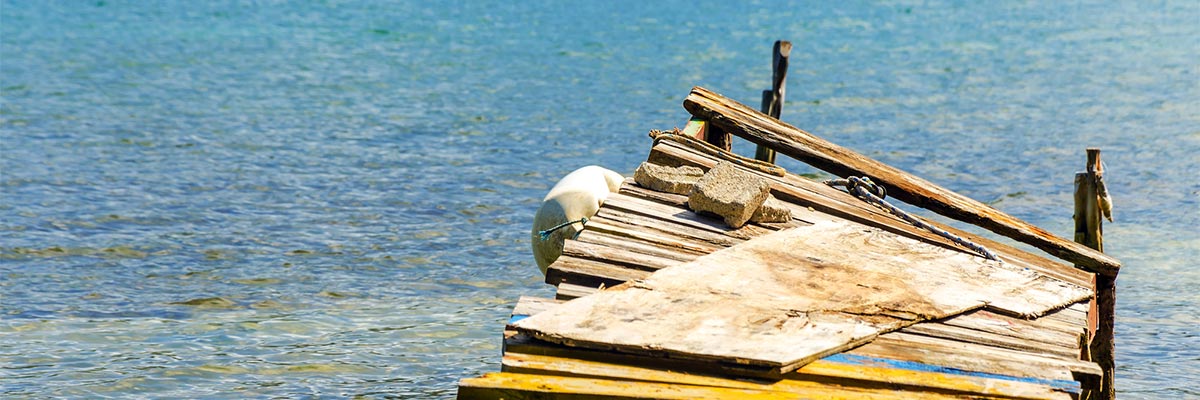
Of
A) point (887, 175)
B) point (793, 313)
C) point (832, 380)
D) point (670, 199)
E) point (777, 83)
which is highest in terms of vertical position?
point (777, 83)

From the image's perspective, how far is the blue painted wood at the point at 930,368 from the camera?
16.1 feet

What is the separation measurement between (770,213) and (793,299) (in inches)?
59.0

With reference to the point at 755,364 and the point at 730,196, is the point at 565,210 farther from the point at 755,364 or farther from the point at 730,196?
the point at 755,364

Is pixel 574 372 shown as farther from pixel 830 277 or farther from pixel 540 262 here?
pixel 540 262

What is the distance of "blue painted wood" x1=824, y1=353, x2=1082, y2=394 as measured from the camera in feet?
16.1

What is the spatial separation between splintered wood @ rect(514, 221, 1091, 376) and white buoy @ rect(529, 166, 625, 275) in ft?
7.85

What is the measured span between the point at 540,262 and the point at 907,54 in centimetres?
2305

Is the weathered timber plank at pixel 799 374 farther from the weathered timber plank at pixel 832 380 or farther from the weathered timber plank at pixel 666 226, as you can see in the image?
the weathered timber plank at pixel 666 226

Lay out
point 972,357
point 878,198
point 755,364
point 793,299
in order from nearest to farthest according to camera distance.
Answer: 1. point 755,364
2. point 972,357
3. point 793,299
4. point 878,198

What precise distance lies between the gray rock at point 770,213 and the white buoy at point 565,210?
7.11ft

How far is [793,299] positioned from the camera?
18.2 ft

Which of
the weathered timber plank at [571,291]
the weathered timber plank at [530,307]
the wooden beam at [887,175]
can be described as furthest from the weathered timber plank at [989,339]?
the wooden beam at [887,175]

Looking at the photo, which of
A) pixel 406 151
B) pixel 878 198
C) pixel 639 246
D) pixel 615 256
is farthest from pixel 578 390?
pixel 406 151

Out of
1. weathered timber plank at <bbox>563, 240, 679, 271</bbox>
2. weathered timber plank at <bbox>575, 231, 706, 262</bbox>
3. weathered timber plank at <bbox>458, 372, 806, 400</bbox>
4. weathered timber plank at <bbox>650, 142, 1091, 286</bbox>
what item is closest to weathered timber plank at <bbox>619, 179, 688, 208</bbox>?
weathered timber plank at <bbox>650, 142, 1091, 286</bbox>
